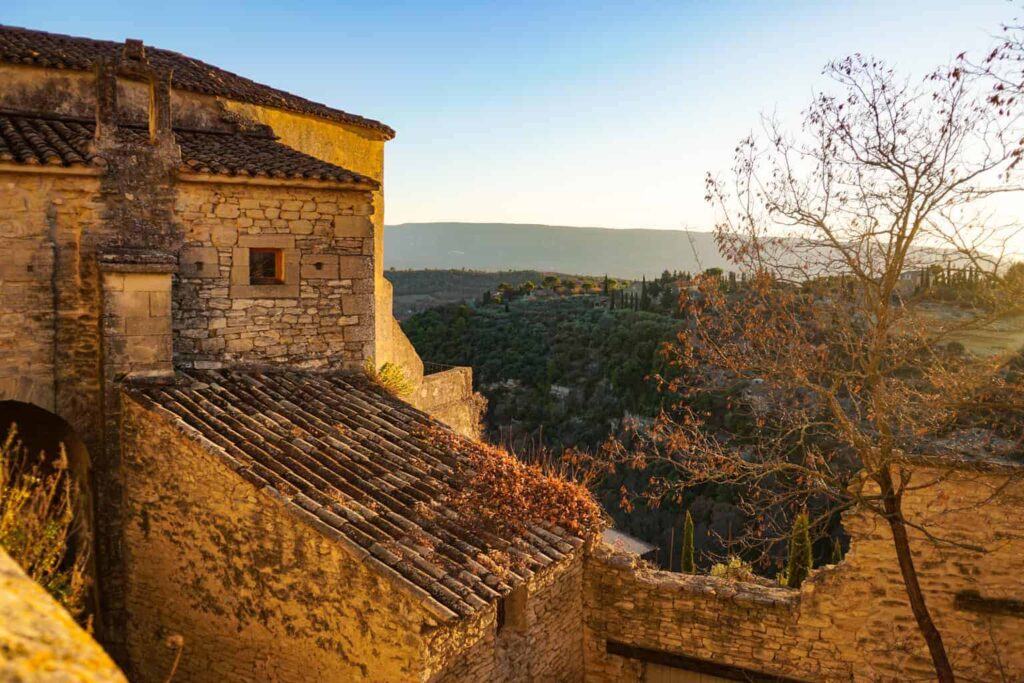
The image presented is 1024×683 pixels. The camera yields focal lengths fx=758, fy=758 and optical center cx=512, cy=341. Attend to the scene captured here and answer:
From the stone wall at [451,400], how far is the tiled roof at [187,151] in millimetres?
6042

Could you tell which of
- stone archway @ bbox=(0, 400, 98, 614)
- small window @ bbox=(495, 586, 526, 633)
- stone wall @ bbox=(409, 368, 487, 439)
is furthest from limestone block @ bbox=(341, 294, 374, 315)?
stone wall @ bbox=(409, 368, 487, 439)

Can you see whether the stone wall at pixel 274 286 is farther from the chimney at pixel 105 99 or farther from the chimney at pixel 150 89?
the chimney at pixel 105 99

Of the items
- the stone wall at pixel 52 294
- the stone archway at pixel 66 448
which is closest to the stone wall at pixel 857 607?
the stone archway at pixel 66 448

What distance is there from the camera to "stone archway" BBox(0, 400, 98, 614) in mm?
8008

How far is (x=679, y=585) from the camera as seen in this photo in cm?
803

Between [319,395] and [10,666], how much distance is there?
7627mm

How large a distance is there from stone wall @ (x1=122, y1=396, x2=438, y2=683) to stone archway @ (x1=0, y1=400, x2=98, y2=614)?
79cm

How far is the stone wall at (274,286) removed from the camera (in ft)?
28.0

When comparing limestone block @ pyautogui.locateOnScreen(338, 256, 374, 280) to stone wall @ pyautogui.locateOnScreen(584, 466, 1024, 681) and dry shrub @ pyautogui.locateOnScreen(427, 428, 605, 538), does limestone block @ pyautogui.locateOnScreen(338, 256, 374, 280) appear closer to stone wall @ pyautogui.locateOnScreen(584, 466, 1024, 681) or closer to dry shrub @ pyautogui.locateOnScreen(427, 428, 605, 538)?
dry shrub @ pyautogui.locateOnScreen(427, 428, 605, 538)

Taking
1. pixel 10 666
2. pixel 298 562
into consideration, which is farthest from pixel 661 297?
pixel 10 666

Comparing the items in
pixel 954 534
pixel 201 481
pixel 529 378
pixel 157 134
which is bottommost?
pixel 529 378

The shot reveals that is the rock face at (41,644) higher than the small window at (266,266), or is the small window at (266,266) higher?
the small window at (266,266)

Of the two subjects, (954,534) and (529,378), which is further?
(529,378)

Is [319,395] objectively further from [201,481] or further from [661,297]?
[661,297]
